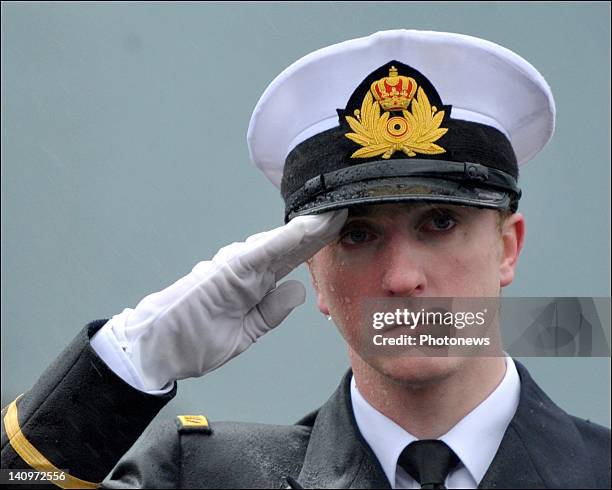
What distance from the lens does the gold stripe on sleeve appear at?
323cm

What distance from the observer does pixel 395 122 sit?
346 cm

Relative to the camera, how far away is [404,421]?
343 cm

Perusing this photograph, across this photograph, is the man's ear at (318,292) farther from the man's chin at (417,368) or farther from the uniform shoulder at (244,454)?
the uniform shoulder at (244,454)

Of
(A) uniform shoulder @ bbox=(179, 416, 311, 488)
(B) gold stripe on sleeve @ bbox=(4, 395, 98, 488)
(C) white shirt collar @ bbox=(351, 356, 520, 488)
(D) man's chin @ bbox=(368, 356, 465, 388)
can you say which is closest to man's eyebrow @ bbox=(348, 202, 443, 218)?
(D) man's chin @ bbox=(368, 356, 465, 388)

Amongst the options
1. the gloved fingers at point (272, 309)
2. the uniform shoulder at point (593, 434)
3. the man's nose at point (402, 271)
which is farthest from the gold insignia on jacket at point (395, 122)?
the uniform shoulder at point (593, 434)

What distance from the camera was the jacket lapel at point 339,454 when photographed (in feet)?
11.1

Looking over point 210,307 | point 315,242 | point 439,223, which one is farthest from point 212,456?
point 439,223

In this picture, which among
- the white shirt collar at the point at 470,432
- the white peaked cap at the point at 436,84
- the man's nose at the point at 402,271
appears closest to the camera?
the man's nose at the point at 402,271

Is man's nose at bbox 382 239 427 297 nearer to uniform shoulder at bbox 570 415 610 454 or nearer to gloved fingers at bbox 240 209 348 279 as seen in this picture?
gloved fingers at bbox 240 209 348 279

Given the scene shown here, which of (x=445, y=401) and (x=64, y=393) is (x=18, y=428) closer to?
(x=64, y=393)

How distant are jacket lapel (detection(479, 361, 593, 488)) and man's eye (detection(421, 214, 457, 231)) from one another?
553 millimetres

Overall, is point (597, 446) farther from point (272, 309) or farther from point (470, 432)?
point (272, 309)

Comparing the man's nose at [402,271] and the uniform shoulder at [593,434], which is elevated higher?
the man's nose at [402,271]

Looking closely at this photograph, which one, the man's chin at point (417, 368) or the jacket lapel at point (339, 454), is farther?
the jacket lapel at point (339, 454)
